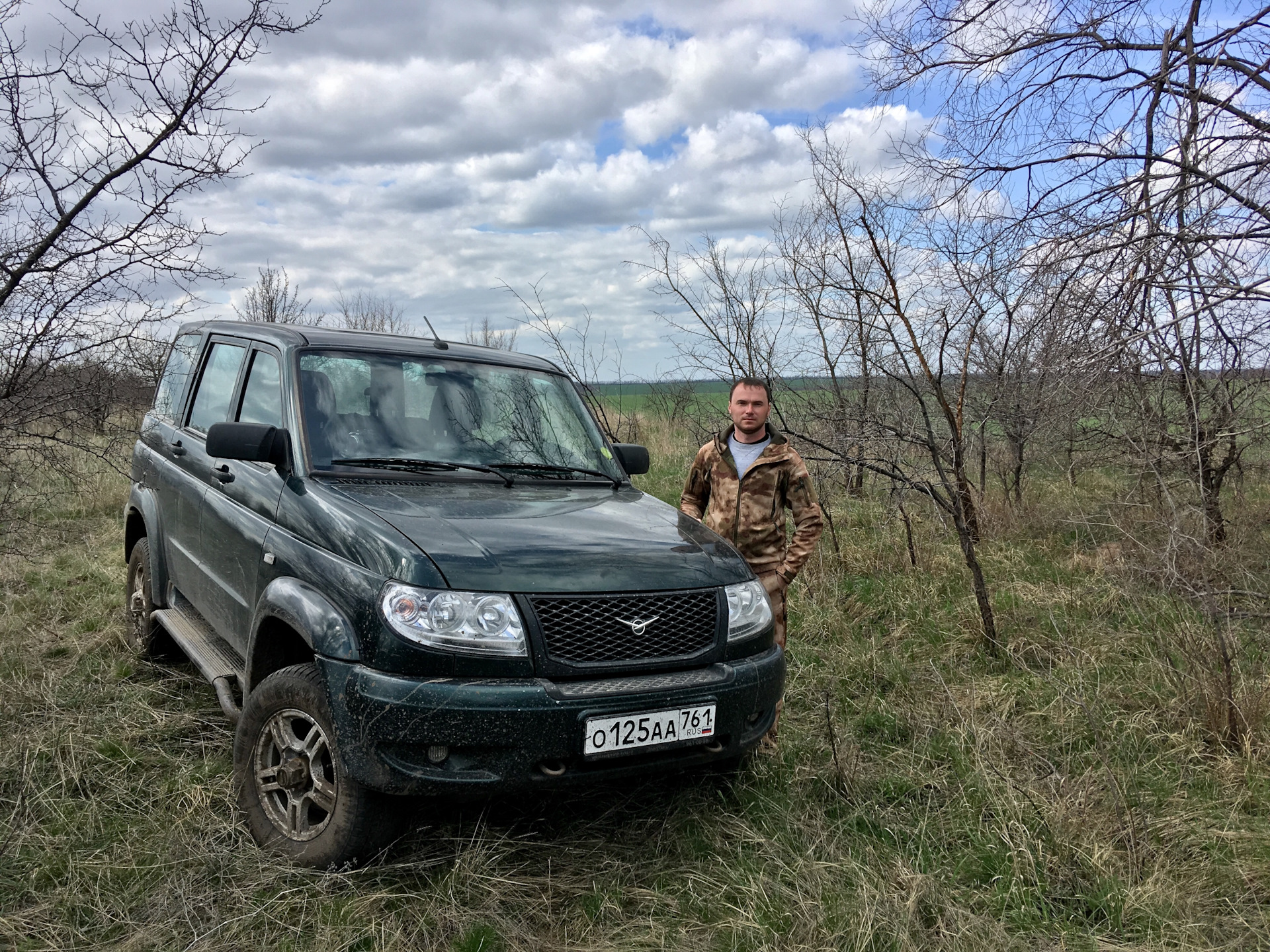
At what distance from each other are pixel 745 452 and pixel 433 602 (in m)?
2.21

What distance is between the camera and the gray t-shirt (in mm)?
4480

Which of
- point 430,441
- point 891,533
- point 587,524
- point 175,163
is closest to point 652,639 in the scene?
point 587,524

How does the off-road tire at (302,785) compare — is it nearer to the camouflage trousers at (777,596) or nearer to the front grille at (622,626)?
the front grille at (622,626)

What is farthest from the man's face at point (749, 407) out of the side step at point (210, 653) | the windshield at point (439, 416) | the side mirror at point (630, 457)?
the side step at point (210, 653)

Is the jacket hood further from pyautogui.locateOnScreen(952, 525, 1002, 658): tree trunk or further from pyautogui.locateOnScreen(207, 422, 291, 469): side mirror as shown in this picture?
pyautogui.locateOnScreen(207, 422, 291, 469): side mirror

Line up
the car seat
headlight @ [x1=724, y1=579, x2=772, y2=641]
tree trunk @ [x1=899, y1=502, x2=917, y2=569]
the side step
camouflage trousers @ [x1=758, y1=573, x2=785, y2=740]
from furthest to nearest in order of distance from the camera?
tree trunk @ [x1=899, y1=502, x2=917, y2=569] < camouflage trousers @ [x1=758, y1=573, x2=785, y2=740] < the side step < the car seat < headlight @ [x1=724, y1=579, x2=772, y2=641]

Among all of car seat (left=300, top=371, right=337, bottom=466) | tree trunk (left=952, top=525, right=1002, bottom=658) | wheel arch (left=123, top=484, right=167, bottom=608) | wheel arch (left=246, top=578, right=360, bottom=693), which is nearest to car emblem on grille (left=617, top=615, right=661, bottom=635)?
wheel arch (left=246, top=578, right=360, bottom=693)

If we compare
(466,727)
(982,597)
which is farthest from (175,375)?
(982,597)

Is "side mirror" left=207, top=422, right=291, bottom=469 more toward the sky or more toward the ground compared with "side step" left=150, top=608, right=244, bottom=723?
more toward the sky

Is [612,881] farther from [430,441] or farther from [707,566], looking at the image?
[430,441]

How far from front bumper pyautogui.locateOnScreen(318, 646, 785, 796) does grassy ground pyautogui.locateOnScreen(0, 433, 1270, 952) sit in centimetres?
42

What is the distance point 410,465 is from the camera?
11.8ft

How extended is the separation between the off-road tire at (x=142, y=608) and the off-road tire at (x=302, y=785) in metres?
2.19

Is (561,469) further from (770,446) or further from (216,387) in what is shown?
(216,387)
